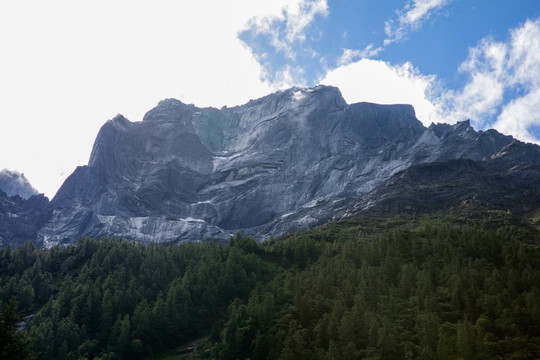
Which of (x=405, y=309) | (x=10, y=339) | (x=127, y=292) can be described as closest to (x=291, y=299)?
(x=405, y=309)

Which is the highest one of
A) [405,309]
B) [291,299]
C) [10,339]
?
[291,299]

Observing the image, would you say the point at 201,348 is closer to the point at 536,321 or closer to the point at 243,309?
the point at 243,309

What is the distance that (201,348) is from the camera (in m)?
73.3

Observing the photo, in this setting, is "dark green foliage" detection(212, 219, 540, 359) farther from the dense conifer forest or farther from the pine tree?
the pine tree

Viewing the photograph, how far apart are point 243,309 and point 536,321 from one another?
41.5 m

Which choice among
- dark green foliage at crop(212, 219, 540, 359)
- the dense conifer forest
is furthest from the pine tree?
dark green foliage at crop(212, 219, 540, 359)

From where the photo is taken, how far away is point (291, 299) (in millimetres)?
71062

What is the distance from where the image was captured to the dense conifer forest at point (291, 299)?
48.4 metres

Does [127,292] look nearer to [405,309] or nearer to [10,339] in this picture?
[10,339]

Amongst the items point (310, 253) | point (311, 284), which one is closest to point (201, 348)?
point (311, 284)

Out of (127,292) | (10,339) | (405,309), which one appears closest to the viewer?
(10,339)

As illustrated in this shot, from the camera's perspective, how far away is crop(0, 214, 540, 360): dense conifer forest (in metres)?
48.4

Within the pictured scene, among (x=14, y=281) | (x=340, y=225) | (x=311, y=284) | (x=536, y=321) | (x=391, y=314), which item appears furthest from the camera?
(x=340, y=225)

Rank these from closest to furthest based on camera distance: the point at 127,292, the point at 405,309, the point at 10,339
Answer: the point at 10,339
the point at 405,309
the point at 127,292
